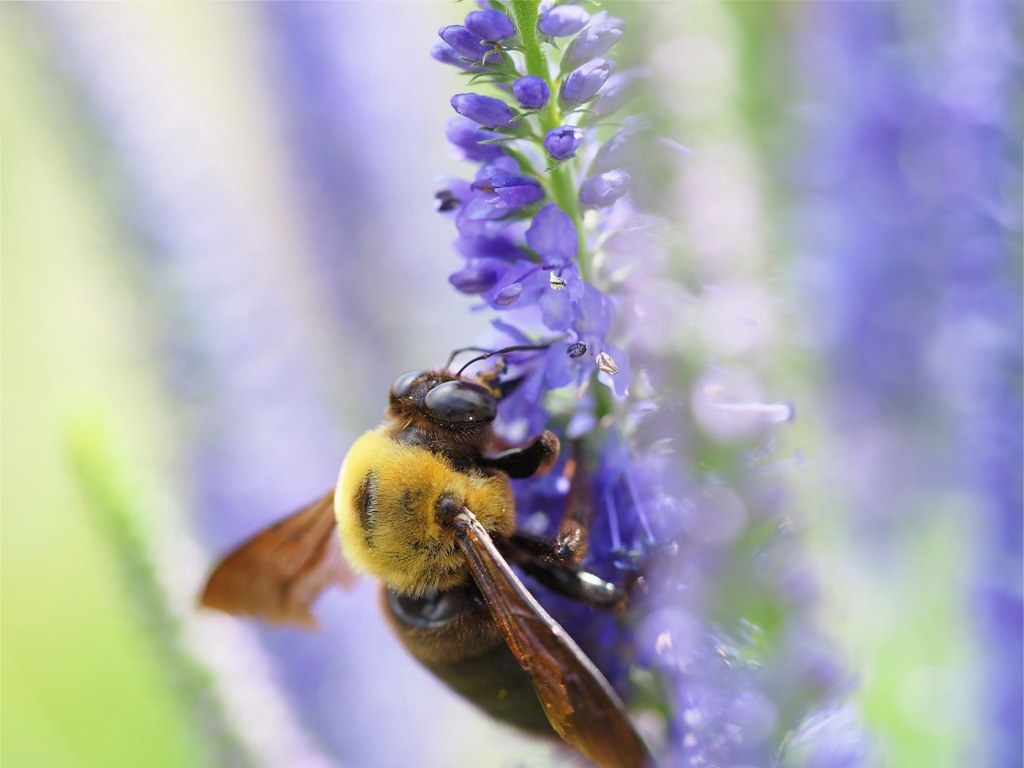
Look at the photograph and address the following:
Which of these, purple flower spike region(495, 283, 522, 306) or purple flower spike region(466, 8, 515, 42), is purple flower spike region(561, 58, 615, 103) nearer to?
purple flower spike region(466, 8, 515, 42)

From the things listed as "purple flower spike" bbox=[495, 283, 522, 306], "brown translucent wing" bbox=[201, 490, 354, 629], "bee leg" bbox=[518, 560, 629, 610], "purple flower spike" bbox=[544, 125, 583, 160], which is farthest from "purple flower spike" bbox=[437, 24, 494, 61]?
"brown translucent wing" bbox=[201, 490, 354, 629]

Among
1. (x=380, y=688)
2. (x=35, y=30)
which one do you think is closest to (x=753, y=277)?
(x=380, y=688)

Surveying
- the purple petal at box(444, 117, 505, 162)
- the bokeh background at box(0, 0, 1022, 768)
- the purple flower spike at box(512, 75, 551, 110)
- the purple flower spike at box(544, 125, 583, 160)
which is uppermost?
the purple flower spike at box(512, 75, 551, 110)

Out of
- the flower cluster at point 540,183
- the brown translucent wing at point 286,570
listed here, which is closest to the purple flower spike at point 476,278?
the flower cluster at point 540,183

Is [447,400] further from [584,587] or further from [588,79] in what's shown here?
[588,79]

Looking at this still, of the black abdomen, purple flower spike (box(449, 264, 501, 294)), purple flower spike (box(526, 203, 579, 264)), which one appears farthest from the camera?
the black abdomen

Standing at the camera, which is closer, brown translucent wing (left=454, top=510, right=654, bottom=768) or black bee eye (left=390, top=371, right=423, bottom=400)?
brown translucent wing (left=454, top=510, right=654, bottom=768)
